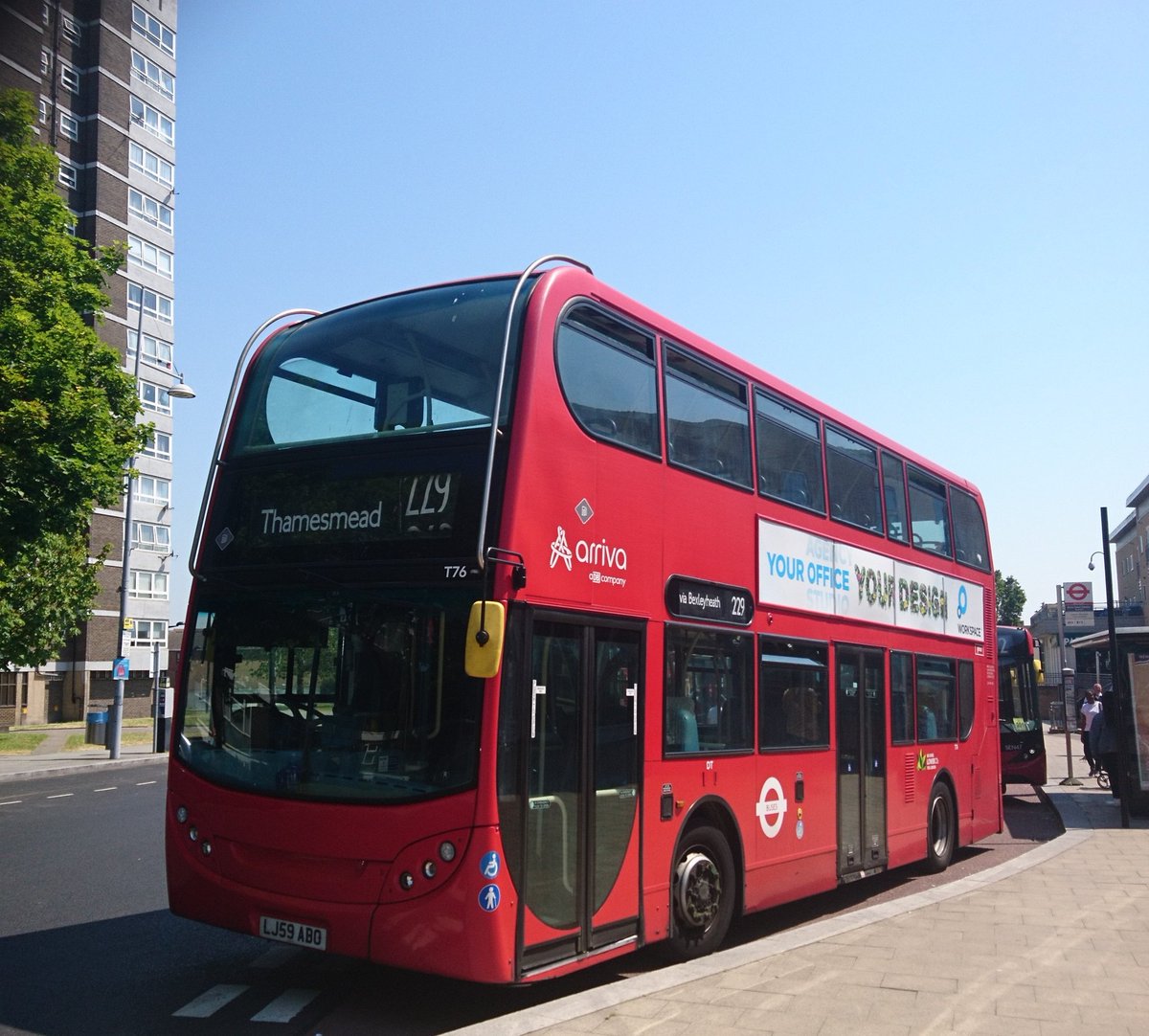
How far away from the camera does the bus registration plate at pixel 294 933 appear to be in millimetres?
6359

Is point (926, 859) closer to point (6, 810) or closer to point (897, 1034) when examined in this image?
point (897, 1034)

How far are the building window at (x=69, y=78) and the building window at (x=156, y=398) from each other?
1512 cm

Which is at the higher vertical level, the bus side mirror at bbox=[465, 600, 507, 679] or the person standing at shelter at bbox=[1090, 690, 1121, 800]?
the bus side mirror at bbox=[465, 600, 507, 679]

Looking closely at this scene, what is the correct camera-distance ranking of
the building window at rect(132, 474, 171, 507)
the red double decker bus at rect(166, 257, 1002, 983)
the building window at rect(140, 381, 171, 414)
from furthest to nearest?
the building window at rect(132, 474, 171, 507) → the building window at rect(140, 381, 171, 414) → the red double decker bus at rect(166, 257, 1002, 983)

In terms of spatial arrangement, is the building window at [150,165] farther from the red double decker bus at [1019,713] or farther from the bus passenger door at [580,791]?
the bus passenger door at [580,791]

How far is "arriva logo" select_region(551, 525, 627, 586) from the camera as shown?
684cm

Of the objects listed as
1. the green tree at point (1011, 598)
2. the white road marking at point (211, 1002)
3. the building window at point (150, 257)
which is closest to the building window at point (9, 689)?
the building window at point (150, 257)

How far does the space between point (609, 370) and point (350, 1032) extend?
414 centimetres

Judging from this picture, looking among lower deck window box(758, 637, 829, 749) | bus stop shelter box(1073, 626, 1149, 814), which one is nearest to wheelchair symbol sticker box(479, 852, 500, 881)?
lower deck window box(758, 637, 829, 749)

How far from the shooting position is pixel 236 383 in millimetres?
7957

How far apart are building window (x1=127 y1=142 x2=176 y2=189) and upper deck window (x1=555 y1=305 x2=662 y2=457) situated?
199 ft

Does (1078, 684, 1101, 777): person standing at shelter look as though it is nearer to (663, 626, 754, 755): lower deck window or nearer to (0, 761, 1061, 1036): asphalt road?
(0, 761, 1061, 1036): asphalt road

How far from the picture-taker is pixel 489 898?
6.05 m

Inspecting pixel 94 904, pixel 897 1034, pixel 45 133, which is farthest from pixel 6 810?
pixel 45 133
